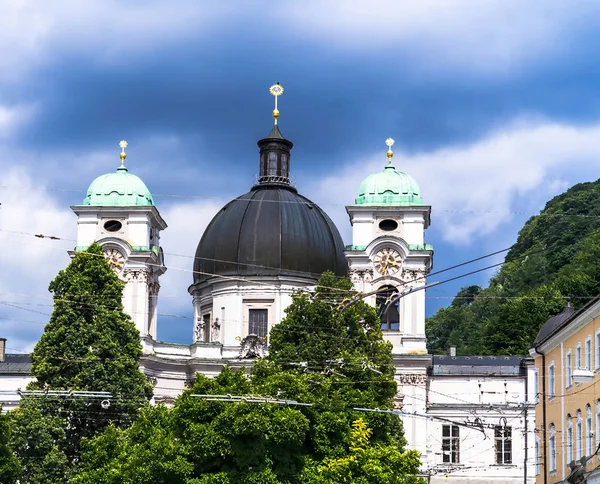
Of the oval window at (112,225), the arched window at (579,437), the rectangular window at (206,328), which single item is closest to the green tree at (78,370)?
the oval window at (112,225)

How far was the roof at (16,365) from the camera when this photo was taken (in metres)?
102

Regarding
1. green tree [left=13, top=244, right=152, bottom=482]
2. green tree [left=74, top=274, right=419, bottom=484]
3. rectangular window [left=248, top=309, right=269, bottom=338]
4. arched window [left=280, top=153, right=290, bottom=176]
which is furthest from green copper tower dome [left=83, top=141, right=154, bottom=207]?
green tree [left=74, top=274, right=419, bottom=484]

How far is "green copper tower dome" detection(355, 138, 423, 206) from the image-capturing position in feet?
333

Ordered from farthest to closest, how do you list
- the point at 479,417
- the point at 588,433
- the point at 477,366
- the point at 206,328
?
the point at 206,328 → the point at 477,366 → the point at 479,417 → the point at 588,433

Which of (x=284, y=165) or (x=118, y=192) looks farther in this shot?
(x=284, y=165)

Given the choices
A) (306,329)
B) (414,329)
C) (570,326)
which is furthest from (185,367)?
(570,326)

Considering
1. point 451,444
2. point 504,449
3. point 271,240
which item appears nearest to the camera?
point 504,449

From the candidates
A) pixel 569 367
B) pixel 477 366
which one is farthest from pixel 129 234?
pixel 569 367

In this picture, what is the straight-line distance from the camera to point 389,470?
203 feet

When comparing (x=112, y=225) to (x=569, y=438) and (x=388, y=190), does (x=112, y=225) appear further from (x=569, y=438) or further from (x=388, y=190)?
(x=569, y=438)

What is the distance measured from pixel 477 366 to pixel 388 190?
12754 mm

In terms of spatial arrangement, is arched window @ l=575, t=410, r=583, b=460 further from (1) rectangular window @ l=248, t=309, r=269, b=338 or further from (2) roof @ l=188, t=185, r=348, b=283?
(2) roof @ l=188, t=185, r=348, b=283

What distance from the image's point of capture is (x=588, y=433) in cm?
6288

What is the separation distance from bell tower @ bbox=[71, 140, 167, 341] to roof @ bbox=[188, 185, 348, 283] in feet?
14.2
